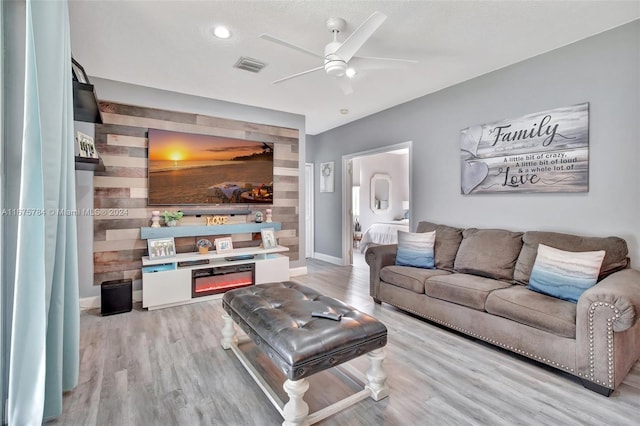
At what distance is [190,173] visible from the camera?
417 centimetres

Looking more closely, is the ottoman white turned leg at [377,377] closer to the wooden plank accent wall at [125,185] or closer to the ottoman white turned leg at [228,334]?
the ottoman white turned leg at [228,334]

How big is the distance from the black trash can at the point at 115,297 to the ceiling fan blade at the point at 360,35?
324 centimetres

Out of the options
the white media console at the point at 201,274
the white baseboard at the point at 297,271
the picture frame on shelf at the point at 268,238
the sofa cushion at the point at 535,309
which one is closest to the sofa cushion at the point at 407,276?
the sofa cushion at the point at 535,309

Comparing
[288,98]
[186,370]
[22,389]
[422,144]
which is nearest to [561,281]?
[422,144]

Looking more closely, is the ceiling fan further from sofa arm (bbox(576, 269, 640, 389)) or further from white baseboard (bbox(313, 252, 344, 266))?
white baseboard (bbox(313, 252, 344, 266))

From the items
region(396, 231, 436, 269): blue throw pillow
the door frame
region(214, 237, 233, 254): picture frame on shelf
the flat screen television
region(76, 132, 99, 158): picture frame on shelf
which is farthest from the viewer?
the door frame

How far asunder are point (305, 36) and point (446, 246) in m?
2.58

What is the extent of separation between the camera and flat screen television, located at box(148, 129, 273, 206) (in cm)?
396

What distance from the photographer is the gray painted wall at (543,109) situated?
261 cm

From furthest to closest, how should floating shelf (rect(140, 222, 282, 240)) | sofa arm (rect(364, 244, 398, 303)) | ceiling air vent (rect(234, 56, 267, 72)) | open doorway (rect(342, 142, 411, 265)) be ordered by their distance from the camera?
open doorway (rect(342, 142, 411, 265))
floating shelf (rect(140, 222, 282, 240))
sofa arm (rect(364, 244, 398, 303))
ceiling air vent (rect(234, 56, 267, 72))

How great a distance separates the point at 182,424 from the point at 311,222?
17.2 feet

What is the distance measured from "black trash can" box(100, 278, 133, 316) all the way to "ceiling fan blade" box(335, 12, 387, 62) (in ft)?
10.6

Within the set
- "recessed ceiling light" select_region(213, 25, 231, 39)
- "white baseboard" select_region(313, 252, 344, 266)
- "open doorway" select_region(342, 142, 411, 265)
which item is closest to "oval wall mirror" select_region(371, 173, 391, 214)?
"open doorway" select_region(342, 142, 411, 265)

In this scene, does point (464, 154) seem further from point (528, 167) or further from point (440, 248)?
point (440, 248)
